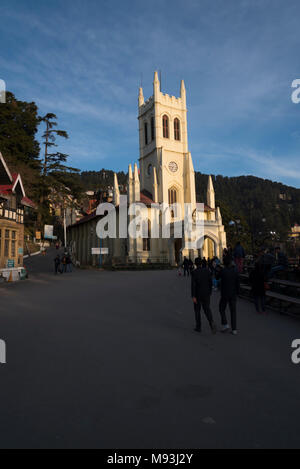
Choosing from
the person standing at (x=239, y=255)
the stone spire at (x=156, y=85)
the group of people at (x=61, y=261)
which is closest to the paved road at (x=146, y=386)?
the person standing at (x=239, y=255)

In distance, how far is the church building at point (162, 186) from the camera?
126 ft

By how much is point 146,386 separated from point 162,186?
39845mm

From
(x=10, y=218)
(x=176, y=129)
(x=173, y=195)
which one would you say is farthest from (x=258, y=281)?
(x=176, y=129)

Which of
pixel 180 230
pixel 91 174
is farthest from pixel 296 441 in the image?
pixel 91 174

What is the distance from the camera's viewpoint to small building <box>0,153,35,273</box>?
64.2 ft

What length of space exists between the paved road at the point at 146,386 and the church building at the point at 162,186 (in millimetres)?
28856

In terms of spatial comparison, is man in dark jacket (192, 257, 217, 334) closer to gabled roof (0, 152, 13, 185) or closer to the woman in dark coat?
the woman in dark coat

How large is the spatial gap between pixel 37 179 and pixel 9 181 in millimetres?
26314

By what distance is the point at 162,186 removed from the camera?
42.6 meters

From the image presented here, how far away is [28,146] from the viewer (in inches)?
1720

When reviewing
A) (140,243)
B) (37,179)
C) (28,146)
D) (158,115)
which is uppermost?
(158,115)

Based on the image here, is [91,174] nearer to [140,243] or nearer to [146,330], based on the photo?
[140,243]
